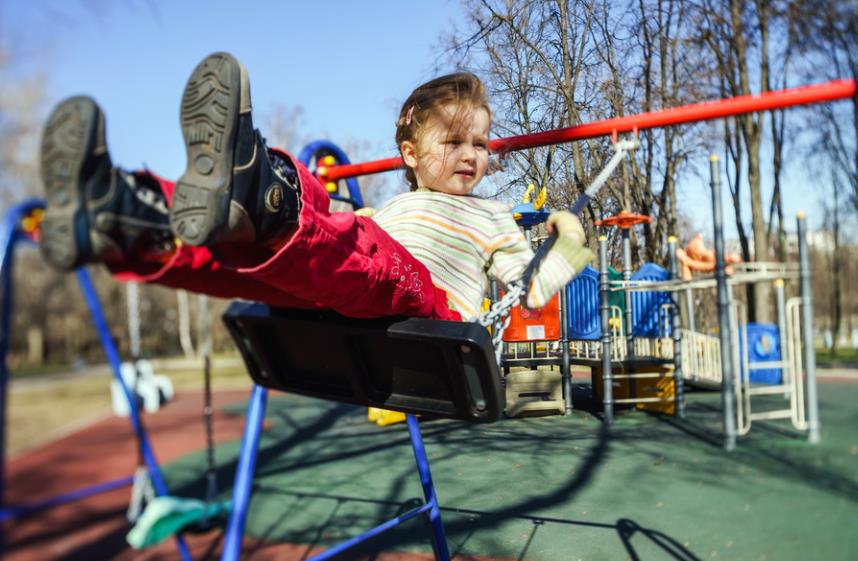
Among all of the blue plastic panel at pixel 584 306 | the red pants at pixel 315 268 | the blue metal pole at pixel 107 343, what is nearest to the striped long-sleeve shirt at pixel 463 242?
the red pants at pixel 315 268

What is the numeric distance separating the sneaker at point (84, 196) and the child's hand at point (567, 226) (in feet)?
2.08

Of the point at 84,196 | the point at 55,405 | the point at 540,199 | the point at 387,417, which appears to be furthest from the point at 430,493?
the point at 55,405

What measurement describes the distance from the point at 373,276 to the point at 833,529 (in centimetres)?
181

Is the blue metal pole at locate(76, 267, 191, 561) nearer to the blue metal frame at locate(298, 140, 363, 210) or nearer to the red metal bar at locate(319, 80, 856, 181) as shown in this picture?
the blue metal frame at locate(298, 140, 363, 210)

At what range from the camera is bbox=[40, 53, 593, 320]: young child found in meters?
0.64

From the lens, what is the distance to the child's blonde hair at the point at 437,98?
3.67 feet

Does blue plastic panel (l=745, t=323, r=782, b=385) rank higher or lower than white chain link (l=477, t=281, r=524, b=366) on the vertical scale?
lower

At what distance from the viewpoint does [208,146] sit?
663 mm

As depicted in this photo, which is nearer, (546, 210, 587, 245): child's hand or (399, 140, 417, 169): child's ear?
(546, 210, 587, 245): child's hand

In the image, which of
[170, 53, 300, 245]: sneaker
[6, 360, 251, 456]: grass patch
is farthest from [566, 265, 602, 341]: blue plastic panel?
[6, 360, 251, 456]: grass patch

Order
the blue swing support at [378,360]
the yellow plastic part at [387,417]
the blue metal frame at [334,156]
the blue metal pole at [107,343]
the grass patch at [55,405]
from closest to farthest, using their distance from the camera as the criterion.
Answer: the blue swing support at [378,360]
the blue metal pole at [107,343]
the blue metal frame at [334,156]
the yellow plastic part at [387,417]
the grass patch at [55,405]

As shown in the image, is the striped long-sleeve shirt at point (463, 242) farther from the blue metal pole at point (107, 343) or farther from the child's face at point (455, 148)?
the blue metal pole at point (107, 343)

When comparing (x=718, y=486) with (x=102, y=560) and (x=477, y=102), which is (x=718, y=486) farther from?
(x=102, y=560)

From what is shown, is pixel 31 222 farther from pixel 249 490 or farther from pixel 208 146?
pixel 249 490
